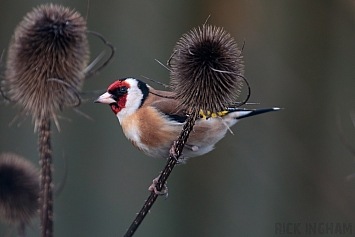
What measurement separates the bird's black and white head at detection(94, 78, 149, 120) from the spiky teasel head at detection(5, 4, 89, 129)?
0.50 ft

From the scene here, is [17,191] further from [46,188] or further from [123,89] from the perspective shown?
[123,89]

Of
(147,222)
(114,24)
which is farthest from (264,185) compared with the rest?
(114,24)

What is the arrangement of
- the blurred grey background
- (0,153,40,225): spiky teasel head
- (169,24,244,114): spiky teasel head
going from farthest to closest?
1. the blurred grey background
2. (0,153,40,225): spiky teasel head
3. (169,24,244,114): spiky teasel head

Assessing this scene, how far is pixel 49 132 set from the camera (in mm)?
1909

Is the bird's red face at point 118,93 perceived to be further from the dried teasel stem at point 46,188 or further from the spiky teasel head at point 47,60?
the dried teasel stem at point 46,188

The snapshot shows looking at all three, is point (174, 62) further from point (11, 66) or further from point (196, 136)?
point (11, 66)

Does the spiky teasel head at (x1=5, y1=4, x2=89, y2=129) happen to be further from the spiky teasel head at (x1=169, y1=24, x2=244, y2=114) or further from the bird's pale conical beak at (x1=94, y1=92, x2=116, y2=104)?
the spiky teasel head at (x1=169, y1=24, x2=244, y2=114)

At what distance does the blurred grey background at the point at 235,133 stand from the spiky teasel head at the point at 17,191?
58.9 inches

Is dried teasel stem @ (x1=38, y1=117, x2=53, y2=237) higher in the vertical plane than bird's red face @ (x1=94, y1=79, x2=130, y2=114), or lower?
lower

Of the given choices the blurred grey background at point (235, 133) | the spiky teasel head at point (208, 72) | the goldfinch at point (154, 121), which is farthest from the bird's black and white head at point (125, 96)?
the blurred grey background at point (235, 133)

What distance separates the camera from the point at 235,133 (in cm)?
385

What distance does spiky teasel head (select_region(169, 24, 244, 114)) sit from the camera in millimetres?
1535

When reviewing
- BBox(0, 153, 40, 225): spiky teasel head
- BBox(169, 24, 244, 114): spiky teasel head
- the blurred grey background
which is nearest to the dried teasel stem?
BBox(0, 153, 40, 225): spiky teasel head

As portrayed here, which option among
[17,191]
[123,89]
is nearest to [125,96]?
[123,89]
